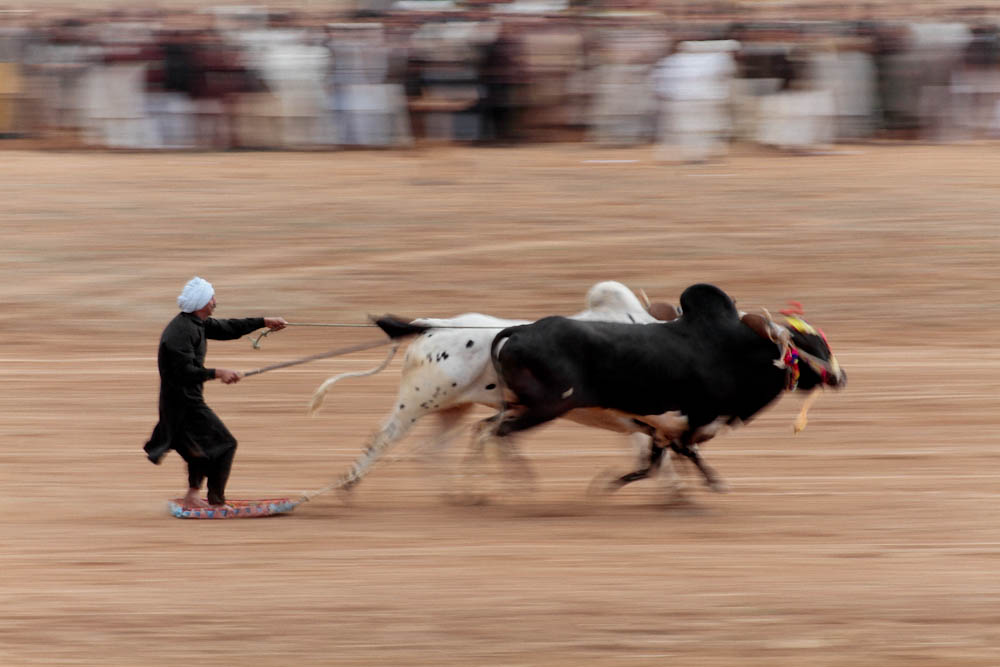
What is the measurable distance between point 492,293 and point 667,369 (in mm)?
7395

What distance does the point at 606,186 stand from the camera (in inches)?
725

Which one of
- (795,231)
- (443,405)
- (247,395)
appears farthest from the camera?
(795,231)

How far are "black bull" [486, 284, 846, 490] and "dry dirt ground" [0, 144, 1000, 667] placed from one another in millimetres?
583

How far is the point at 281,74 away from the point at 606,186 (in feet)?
14.8

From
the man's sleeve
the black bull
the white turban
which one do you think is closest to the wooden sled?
the man's sleeve

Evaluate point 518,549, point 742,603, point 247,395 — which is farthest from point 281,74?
point 742,603

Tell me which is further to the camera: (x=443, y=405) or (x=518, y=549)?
(x=443, y=405)

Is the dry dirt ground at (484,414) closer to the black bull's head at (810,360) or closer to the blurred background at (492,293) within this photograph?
the blurred background at (492,293)

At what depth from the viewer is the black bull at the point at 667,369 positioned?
26.2 ft

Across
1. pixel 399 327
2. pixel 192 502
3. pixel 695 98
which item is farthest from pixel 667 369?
pixel 695 98

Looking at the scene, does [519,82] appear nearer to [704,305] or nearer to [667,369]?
[704,305]

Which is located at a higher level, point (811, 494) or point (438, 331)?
point (438, 331)

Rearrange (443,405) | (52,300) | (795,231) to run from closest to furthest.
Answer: (443,405) < (52,300) < (795,231)

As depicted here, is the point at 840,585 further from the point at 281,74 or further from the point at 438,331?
the point at 281,74
